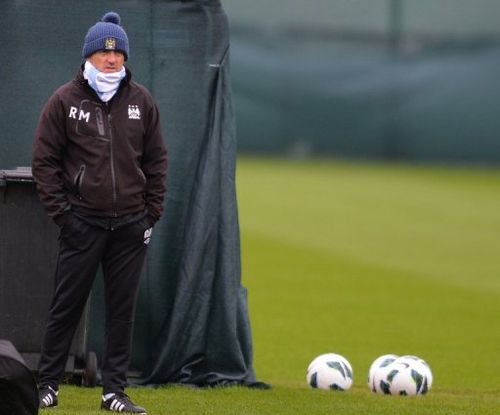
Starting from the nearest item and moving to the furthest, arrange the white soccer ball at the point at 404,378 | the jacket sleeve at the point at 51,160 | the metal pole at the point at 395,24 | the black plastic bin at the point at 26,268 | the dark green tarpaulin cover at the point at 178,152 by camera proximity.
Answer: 1. the jacket sleeve at the point at 51,160
2. the black plastic bin at the point at 26,268
3. the white soccer ball at the point at 404,378
4. the dark green tarpaulin cover at the point at 178,152
5. the metal pole at the point at 395,24

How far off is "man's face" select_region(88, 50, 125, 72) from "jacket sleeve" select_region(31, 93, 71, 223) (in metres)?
0.30

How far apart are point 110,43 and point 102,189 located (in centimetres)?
81

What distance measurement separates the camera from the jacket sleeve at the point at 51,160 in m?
7.64

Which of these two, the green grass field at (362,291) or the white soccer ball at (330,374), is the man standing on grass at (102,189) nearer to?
the green grass field at (362,291)

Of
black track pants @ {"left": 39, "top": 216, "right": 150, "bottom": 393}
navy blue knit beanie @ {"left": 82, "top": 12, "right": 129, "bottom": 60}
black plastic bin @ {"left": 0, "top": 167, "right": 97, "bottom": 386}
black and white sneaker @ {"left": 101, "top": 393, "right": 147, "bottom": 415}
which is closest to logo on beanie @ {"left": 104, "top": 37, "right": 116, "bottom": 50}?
navy blue knit beanie @ {"left": 82, "top": 12, "right": 129, "bottom": 60}

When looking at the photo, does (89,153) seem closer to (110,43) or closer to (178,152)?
(110,43)

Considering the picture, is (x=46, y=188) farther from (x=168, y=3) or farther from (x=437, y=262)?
(x=437, y=262)

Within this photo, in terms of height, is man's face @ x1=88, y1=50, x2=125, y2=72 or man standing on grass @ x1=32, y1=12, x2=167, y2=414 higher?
man's face @ x1=88, y1=50, x2=125, y2=72

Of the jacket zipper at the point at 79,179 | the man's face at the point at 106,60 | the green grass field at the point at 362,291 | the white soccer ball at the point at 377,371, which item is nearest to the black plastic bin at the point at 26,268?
the green grass field at the point at 362,291

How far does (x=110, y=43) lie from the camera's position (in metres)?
7.70

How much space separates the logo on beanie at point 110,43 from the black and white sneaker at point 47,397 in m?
1.95

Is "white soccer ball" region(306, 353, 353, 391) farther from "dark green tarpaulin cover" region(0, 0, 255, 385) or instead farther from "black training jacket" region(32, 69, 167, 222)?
"black training jacket" region(32, 69, 167, 222)

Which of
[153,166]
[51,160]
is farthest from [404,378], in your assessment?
[51,160]

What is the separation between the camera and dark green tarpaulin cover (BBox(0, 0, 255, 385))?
9086mm
